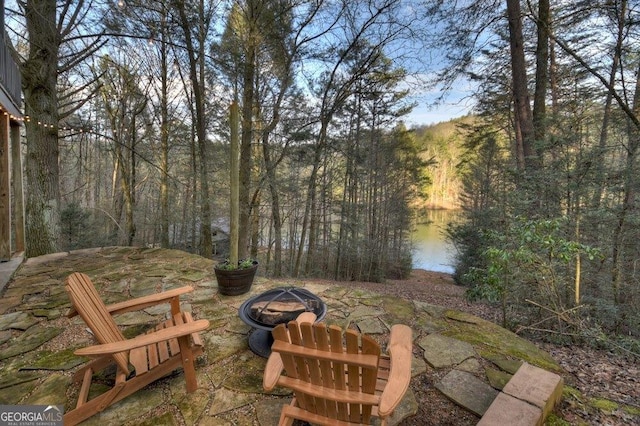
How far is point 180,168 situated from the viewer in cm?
905

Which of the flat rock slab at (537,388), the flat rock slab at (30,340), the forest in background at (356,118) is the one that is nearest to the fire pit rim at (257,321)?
the flat rock slab at (537,388)

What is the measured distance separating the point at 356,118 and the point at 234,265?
23.2 feet

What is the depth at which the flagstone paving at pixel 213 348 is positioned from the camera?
152cm

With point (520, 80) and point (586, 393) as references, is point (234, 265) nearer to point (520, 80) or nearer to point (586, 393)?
point (586, 393)

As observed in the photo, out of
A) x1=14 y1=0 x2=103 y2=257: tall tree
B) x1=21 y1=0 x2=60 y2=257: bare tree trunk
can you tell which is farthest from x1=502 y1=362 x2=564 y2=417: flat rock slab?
x1=21 y1=0 x2=60 y2=257: bare tree trunk

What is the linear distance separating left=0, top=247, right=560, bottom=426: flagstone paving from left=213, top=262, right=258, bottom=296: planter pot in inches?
3.2

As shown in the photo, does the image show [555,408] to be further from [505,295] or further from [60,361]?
[60,361]

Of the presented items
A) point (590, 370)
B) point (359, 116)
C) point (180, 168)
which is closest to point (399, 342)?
point (590, 370)

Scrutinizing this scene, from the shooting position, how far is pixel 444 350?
2.11m

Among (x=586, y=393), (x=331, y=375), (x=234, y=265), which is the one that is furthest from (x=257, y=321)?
(x=586, y=393)

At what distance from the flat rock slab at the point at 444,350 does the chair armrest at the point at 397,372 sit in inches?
27.3

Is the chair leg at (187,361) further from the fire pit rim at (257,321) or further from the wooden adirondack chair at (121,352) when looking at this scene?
the fire pit rim at (257,321)

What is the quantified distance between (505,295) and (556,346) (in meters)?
0.64

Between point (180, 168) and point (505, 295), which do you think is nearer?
point (505, 295)
